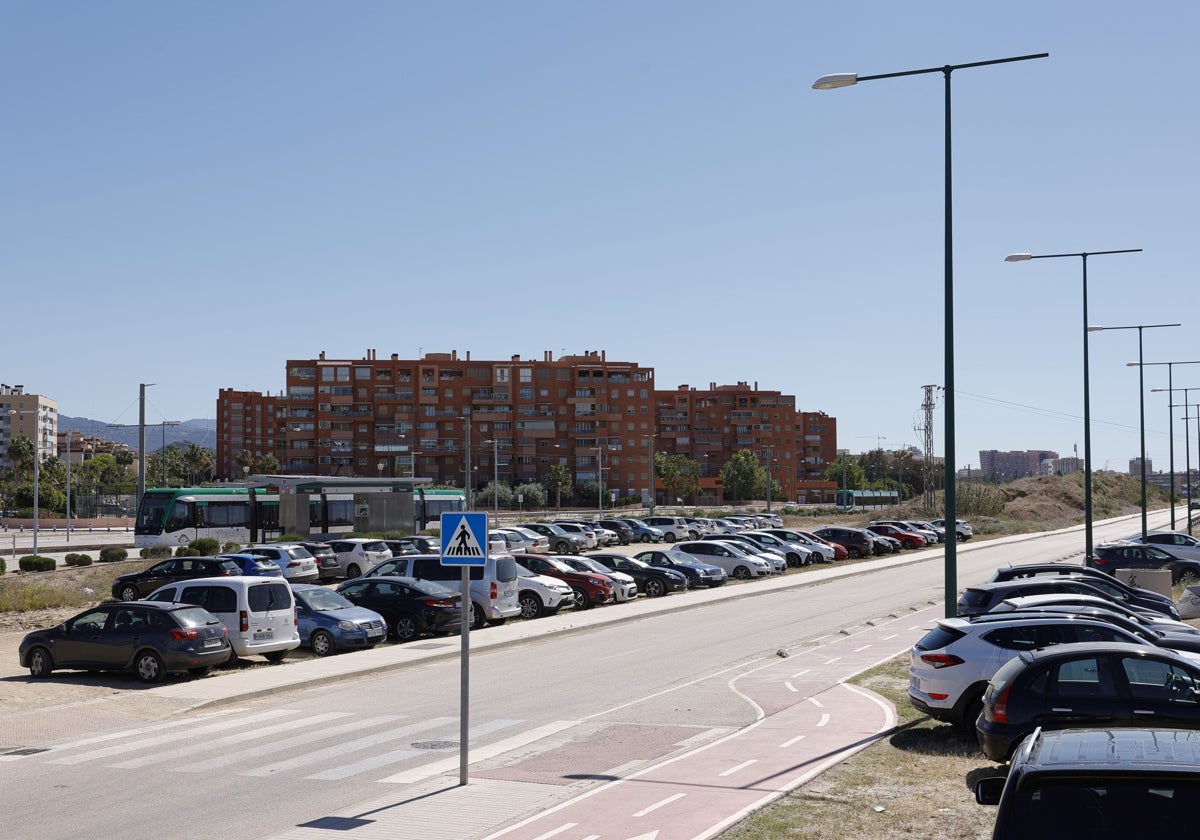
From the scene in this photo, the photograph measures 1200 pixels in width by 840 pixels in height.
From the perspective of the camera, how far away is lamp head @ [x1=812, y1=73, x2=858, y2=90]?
16891 mm

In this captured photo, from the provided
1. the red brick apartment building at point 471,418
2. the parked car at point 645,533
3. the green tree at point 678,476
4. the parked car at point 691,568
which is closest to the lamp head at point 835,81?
the parked car at point 691,568

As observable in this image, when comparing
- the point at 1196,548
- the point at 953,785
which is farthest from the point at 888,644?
the point at 1196,548

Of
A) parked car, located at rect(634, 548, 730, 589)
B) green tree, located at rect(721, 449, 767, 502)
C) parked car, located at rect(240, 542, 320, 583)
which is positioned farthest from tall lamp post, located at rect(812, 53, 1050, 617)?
green tree, located at rect(721, 449, 767, 502)

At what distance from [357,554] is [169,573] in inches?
426

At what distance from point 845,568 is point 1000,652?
36.1 meters

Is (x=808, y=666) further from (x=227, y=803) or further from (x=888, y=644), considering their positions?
(x=227, y=803)

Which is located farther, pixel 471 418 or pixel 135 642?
pixel 471 418

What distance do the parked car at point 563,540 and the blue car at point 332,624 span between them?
33.6 m

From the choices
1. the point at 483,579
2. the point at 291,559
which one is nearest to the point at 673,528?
the point at 291,559

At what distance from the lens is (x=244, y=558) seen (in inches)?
1281

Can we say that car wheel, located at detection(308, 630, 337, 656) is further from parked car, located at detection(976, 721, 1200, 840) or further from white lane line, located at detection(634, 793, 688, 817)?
parked car, located at detection(976, 721, 1200, 840)

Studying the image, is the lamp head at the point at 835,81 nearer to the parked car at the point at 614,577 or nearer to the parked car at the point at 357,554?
the parked car at the point at 614,577

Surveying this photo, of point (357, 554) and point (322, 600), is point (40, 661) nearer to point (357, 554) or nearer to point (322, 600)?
point (322, 600)

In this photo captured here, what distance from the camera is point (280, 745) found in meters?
14.2
